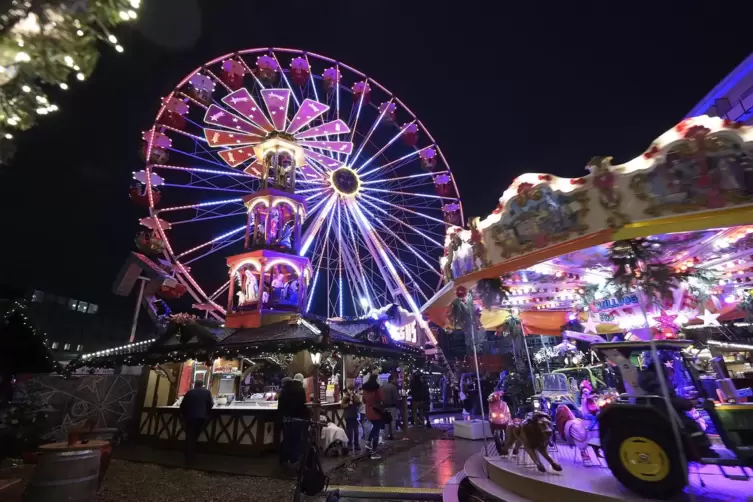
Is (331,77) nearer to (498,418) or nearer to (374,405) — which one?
(374,405)

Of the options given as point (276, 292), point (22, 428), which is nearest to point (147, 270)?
point (276, 292)

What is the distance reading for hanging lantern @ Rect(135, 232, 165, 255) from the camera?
47.2ft

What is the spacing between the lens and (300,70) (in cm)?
1552

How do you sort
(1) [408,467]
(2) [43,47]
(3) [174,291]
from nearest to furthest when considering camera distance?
(2) [43,47] → (1) [408,467] → (3) [174,291]

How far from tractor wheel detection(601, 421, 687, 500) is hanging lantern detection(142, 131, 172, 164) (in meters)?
15.8

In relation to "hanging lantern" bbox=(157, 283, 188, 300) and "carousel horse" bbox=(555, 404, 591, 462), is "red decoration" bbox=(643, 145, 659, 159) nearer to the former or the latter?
"carousel horse" bbox=(555, 404, 591, 462)

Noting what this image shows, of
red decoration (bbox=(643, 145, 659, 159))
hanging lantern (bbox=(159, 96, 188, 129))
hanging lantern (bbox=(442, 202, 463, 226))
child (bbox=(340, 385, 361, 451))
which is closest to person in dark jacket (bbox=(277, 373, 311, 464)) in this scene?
child (bbox=(340, 385, 361, 451))

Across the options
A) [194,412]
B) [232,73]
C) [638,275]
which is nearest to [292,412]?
[194,412]

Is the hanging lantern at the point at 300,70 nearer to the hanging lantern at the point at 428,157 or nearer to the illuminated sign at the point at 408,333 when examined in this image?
the hanging lantern at the point at 428,157

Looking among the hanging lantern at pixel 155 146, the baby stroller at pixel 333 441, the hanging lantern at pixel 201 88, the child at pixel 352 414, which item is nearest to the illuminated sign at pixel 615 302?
the child at pixel 352 414

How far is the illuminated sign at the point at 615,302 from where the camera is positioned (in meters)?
7.92

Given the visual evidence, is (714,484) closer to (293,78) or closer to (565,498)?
(565,498)

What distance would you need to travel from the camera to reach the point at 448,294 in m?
6.90

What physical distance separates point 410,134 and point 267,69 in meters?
6.74
